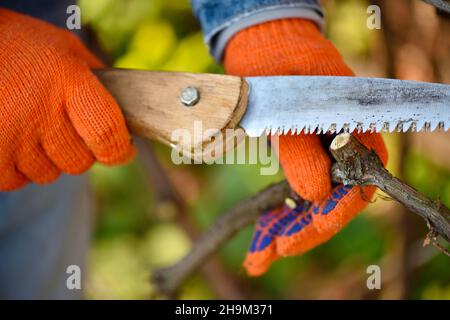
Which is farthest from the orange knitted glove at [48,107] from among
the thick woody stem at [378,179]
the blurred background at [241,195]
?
the blurred background at [241,195]

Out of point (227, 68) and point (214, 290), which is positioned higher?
point (227, 68)

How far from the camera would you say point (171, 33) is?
1.90 metres

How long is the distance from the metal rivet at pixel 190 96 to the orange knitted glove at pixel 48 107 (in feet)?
0.35

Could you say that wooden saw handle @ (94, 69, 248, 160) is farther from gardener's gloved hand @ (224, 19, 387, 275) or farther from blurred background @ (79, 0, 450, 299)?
blurred background @ (79, 0, 450, 299)

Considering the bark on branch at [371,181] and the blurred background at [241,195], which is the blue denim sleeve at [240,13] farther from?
the blurred background at [241,195]

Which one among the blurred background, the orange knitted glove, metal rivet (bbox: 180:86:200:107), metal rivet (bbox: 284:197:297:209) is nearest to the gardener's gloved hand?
metal rivet (bbox: 284:197:297:209)

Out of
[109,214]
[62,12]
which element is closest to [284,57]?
[62,12]

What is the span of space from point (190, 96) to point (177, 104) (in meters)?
0.03

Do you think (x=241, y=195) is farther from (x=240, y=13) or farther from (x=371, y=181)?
(x=371, y=181)

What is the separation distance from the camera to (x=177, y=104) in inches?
34.4

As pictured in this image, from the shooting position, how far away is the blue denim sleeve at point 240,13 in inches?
36.8

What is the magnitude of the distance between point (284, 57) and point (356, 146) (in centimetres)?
22

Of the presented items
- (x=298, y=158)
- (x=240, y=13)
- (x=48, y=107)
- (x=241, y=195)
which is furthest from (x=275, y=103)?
(x=241, y=195)
